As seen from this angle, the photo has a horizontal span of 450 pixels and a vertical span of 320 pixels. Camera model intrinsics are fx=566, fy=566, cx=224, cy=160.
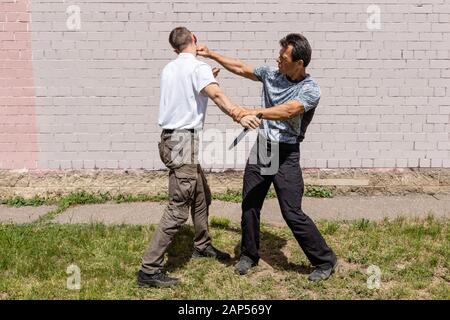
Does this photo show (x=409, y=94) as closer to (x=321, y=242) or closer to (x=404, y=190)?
(x=404, y=190)

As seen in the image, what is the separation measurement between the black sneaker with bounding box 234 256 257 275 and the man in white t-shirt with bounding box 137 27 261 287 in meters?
0.54

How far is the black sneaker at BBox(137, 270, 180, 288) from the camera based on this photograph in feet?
14.4

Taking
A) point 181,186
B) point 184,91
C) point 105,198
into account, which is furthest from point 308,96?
point 105,198

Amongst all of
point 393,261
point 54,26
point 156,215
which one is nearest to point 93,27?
point 54,26

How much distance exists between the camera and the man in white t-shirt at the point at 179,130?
4.40 m

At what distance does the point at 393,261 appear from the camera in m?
4.86

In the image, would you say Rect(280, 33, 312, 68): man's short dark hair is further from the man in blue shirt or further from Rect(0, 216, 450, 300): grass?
Rect(0, 216, 450, 300): grass

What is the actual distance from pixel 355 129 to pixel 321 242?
2.57 m

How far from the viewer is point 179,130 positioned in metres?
4.50

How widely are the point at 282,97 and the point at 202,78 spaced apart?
2.17 ft

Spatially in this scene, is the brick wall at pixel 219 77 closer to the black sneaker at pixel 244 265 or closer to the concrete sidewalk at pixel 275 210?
the concrete sidewalk at pixel 275 210

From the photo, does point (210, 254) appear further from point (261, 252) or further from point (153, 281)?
point (153, 281)

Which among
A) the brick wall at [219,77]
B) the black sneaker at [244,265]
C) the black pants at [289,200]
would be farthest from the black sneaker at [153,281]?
the brick wall at [219,77]

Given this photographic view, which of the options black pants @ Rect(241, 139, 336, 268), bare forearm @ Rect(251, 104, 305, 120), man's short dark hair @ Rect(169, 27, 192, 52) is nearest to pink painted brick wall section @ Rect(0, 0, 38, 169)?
man's short dark hair @ Rect(169, 27, 192, 52)
